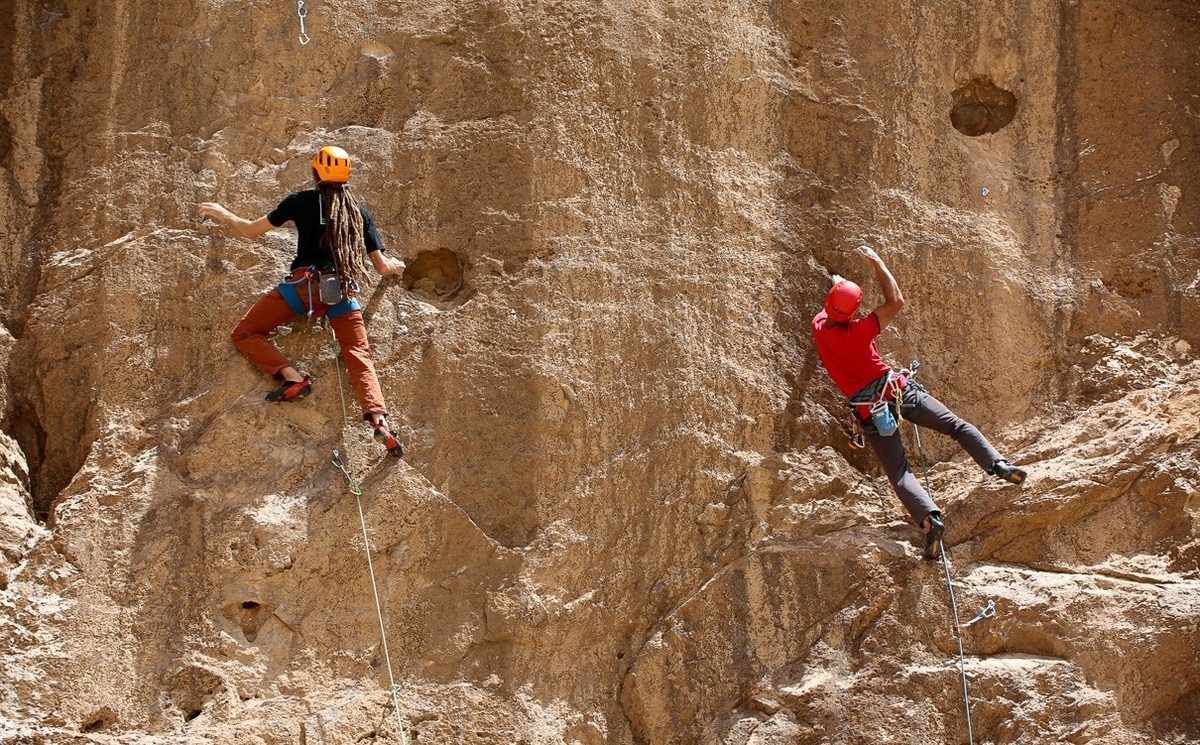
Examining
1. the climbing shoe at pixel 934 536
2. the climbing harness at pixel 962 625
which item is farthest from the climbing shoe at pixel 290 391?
the climbing shoe at pixel 934 536

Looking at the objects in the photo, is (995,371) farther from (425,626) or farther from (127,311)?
(127,311)

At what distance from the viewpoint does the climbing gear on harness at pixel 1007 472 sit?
22.1ft

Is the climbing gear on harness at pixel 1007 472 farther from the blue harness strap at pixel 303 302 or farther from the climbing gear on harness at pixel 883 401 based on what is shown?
the blue harness strap at pixel 303 302

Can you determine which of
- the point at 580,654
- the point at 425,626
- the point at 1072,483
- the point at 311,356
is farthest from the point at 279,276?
the point at 1072,483

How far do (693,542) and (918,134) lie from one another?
8.50 ft

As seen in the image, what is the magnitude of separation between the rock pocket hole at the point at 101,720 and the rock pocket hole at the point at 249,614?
25.7 inches

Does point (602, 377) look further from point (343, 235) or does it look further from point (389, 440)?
point (343, 235)

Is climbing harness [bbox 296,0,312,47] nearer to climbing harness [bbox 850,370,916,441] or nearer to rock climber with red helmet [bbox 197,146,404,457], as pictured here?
rock climber with red helmet [bbox 197,146,404,457]

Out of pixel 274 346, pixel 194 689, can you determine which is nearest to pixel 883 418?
pixel 274 346

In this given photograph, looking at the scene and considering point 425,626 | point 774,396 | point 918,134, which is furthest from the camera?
point 918,134

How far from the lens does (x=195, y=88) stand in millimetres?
7574

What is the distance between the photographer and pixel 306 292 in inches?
272

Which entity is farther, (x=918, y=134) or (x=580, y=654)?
(x=918, y=134)

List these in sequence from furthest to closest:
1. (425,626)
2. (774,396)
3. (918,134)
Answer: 1. (918,134)
2. (774,396)
3. (425,626)
